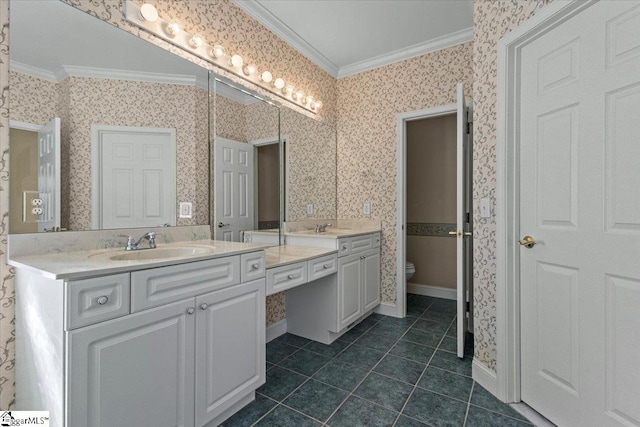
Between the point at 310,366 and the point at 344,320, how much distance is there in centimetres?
53

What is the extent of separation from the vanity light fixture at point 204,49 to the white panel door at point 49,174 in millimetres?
725

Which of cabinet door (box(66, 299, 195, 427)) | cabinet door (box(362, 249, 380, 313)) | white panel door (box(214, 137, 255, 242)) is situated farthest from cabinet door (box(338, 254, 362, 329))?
cabinet door (box(66, 299, 195, 427))

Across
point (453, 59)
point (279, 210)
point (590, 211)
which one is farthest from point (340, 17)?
point (590, 211)

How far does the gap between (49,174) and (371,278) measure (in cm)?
254

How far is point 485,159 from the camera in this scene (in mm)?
1826

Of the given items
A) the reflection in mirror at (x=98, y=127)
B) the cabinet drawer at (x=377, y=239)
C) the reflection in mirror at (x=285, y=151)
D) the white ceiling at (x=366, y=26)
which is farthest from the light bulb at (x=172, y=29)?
the cabinet drawer at (x=377, y=239)

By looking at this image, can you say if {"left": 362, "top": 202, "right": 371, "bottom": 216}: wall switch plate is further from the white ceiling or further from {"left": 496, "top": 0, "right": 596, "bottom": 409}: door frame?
{"left": 496, "top": 0, "right": 596, "bottom": 409}: door frame

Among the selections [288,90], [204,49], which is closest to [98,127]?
[204,49]

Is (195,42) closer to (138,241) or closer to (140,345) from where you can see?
(138,241)

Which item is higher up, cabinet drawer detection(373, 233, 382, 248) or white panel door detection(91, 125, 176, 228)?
white panel door detection(91, 125, 176, 228)

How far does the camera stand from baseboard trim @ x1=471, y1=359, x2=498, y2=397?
68.5 inches

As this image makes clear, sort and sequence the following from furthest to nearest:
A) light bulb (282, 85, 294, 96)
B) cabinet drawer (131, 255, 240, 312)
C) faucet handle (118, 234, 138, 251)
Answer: light bulb (282, 85, 294, 96) < faucet handle (118, 234, 138, 251) < cabinet drawer (131, 255, 240, 312)

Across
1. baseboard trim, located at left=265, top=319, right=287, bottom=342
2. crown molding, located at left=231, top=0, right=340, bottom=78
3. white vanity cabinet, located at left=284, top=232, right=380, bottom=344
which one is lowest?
baseboard trim, located at left=265, top=319, right=287, bottom=342

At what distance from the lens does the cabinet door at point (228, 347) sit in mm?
1376
